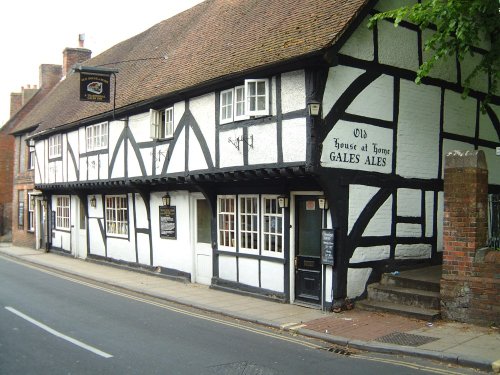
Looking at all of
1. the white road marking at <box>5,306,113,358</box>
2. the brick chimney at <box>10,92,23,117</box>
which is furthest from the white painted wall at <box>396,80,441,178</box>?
the brick chimney at <box>10,92,23,117</box>

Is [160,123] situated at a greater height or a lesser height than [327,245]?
greater

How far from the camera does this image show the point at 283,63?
1030 centimetres

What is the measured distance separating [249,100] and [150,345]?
5.69 m

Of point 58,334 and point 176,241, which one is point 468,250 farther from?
point 176,241

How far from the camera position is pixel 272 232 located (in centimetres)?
1187

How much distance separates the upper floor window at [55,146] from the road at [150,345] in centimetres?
1127

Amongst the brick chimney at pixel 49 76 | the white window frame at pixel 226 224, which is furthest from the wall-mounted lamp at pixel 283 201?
the brick chimney at pixel 49 76

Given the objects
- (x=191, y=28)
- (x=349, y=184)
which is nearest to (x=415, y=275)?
(x=349, y=184)

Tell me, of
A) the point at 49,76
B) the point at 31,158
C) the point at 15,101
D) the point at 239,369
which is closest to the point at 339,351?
the point at 239,369

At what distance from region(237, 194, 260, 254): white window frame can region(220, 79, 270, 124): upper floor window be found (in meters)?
2.01

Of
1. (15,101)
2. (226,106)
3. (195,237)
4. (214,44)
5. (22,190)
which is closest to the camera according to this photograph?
(226,106)

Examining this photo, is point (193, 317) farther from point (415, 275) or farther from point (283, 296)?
point (415, 275)

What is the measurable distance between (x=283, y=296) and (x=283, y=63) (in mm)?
5093

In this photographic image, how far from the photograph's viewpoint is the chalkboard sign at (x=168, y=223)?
15.4m
